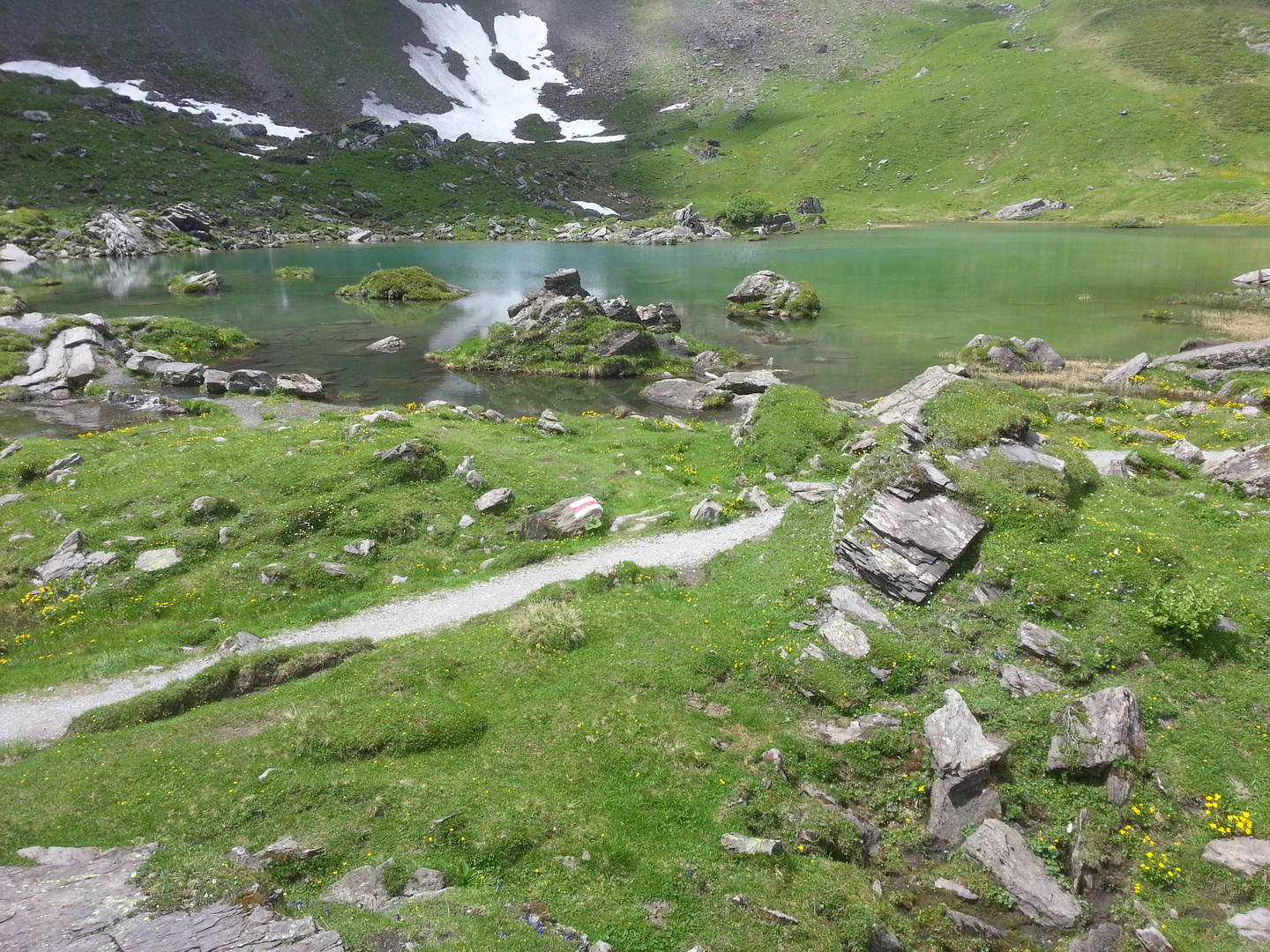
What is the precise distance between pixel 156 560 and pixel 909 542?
89.2 ft

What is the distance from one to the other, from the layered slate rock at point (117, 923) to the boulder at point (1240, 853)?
53.3ft

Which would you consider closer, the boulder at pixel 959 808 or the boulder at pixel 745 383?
the boulder at pixel 959 808

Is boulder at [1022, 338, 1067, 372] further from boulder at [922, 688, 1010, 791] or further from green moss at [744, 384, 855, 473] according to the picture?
boulder at [922, 688, 1010, 791]

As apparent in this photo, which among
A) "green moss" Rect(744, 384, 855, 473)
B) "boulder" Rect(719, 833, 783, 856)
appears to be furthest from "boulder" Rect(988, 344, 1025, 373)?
"boulder" Rect(719, 833, 783, 856)

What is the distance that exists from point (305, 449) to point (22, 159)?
21750 cm

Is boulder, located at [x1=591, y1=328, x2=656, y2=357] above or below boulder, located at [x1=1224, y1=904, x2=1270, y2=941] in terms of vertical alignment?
above

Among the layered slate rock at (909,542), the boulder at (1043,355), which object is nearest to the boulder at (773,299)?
the boulder at (1043,355)

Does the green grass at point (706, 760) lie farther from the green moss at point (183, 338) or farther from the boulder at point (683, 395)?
the green moss at point (183, 338)

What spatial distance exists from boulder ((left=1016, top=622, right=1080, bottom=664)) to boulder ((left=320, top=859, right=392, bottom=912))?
55.1 ft

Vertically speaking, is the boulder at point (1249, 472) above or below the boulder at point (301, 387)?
below

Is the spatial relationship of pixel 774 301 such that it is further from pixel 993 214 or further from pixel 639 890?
pixel 993 214

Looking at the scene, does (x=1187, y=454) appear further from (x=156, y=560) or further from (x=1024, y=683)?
(x=156, y=560)

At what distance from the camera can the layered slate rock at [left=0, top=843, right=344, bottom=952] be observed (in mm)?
9484

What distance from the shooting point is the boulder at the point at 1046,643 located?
58.5 ft
